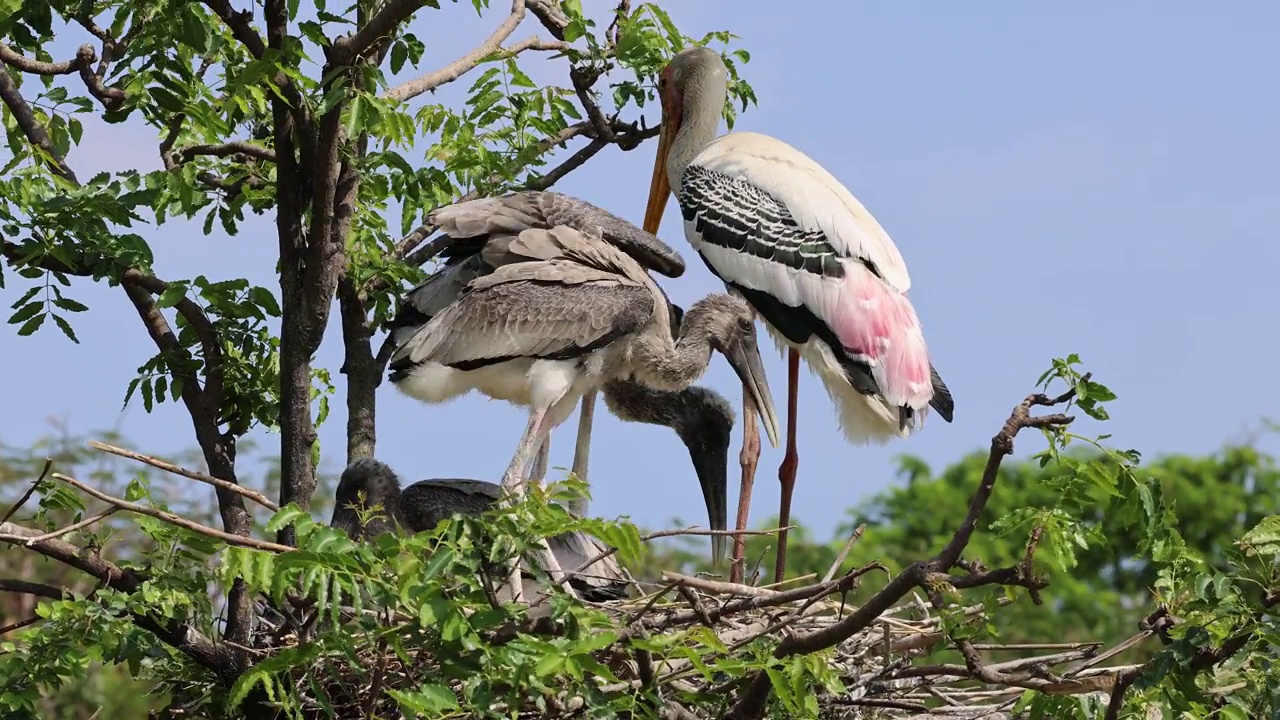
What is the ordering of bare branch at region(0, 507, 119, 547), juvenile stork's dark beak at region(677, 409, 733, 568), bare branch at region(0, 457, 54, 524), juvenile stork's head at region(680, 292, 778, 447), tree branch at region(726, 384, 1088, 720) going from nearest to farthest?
tree branch at region(726, 384, 1088, 720) < bare branch at region(0, 507, 119, 547) < bare branch at region(0, 457, 54, 524) < juvenile stork's head at region(680, 292, 778, 447) < juvenile stork's dark beak at region(677, 409, 733, 568)

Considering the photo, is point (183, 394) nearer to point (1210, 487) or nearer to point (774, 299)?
point (774, 299)

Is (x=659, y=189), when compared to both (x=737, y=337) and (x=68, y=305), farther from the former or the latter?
(x=68, y=305)

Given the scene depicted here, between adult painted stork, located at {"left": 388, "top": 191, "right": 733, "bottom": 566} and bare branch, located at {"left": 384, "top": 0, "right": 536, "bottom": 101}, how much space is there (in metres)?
0.45

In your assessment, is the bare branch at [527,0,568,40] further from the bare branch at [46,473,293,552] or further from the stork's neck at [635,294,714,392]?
the bare branch at [46,473,293,552]

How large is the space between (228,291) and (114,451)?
5.97ft

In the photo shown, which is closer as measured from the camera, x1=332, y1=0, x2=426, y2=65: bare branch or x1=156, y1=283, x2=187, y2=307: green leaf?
x1=332, y1=0, x2=426, y2=65: bare branch

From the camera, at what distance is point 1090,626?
41.8 feet

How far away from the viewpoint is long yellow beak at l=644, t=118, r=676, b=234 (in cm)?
743

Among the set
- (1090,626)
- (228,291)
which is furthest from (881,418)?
(1090,626)

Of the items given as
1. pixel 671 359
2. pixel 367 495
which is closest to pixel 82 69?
pixel 367 495

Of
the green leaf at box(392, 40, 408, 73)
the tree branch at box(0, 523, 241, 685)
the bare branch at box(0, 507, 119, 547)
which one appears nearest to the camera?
the bare branch at box(0, 507, 119, 547)

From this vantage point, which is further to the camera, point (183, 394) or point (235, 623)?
point (183, 394)

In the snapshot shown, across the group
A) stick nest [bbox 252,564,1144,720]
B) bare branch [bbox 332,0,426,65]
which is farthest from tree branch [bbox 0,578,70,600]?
bare branch [bbox 332,0,426,65]

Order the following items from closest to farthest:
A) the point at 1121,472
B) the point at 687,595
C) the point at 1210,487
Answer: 1. the point at 1121,472
2. the point at 687,595
3. the point at 1210,487
